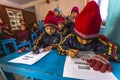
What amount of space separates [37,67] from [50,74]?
0.10 m

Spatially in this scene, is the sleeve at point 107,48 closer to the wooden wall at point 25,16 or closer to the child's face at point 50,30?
the child's face at point 50,30

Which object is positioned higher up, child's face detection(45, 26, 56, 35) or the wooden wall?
the wooden wall

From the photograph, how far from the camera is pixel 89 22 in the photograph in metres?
0.53

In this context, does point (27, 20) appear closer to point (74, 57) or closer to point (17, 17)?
point (17, 17)

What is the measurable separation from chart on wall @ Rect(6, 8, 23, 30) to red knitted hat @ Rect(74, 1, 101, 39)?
3.14 m

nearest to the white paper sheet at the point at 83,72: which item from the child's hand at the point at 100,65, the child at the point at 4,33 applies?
the child's hand at the point at 100,65

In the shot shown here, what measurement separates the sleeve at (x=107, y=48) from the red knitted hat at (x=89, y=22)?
0.43 ft

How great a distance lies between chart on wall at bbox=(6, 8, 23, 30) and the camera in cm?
305

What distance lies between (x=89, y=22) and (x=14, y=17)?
3353 mm

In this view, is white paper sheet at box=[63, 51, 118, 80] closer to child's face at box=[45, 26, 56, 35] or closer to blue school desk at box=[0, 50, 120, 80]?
blue school desk at box=[0, 50, 120, 80]

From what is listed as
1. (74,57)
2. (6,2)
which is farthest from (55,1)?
(74,57)

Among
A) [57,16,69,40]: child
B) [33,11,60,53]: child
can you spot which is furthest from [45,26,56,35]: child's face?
[57,16,69,40]: child

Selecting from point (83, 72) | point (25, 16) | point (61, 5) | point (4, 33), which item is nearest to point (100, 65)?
point (83, 72)

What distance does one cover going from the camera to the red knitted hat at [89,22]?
1.76ft
